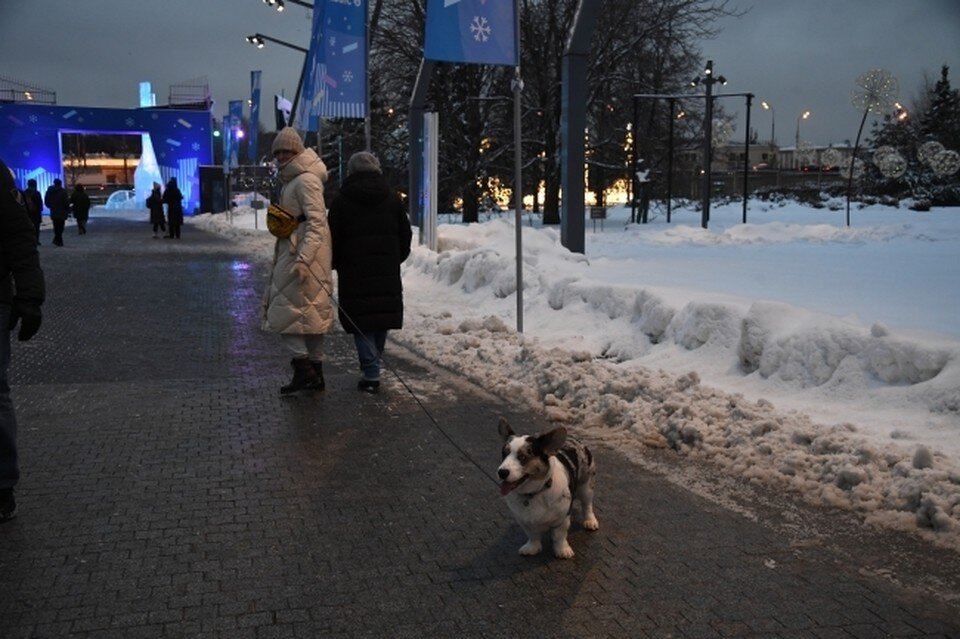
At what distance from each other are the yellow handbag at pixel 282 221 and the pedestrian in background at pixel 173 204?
25.6 meters

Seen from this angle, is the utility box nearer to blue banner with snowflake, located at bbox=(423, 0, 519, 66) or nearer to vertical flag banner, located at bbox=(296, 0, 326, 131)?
vertical flag banner, located at bbox=(296, 0, 326, 131)

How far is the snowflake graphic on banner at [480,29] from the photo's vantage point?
1027cm

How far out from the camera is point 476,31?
10.3 metres

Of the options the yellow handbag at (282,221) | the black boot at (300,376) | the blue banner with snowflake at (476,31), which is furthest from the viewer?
the blue banner with snowflake at (476,31)

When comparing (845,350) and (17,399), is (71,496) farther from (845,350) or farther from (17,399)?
(845,350)

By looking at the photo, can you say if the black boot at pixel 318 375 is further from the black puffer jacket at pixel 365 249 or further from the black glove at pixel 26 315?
the black glove at pixel 26 315

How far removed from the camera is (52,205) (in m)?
29.1

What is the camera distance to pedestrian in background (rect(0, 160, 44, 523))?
489 cm

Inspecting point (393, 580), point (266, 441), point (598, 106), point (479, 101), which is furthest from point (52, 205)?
point (393, 580)

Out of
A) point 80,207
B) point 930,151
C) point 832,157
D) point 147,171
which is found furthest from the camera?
point 147,171

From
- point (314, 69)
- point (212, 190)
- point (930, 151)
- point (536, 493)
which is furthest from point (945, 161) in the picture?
point (212, 190)

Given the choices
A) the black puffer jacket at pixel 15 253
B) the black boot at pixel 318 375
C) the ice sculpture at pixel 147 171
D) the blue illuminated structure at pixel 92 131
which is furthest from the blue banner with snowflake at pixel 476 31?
the ice sculpture at pixel 147 171

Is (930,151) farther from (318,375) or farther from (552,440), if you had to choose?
(552,440)

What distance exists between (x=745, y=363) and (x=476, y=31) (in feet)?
15.9
